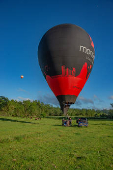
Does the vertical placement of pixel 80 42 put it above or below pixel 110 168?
above

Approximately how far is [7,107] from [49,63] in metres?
57.7

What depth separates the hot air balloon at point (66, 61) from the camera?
60.1 feet

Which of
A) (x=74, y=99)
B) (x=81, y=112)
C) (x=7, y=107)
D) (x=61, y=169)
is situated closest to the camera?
(x=61, y=169)

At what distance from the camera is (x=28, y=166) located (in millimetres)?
5250

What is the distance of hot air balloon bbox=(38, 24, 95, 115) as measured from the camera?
18328 millimetres

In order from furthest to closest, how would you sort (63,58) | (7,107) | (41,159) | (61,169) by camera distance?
1. (7,107)
2. (63,58)
3. (41,159)
4. (61,169)

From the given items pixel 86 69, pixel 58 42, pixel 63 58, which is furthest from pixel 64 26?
pixel 86 69

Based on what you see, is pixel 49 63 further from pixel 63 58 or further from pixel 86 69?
pixel 86 69

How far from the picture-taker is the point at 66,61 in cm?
1823

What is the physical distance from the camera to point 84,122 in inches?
816

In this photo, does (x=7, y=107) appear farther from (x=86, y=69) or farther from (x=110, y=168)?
(x=110, y=168)

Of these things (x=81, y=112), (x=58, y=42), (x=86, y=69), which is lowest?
(x=81, y=112)

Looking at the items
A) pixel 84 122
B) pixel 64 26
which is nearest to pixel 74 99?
pixel 84 122

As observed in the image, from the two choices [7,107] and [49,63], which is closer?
[49,63]
